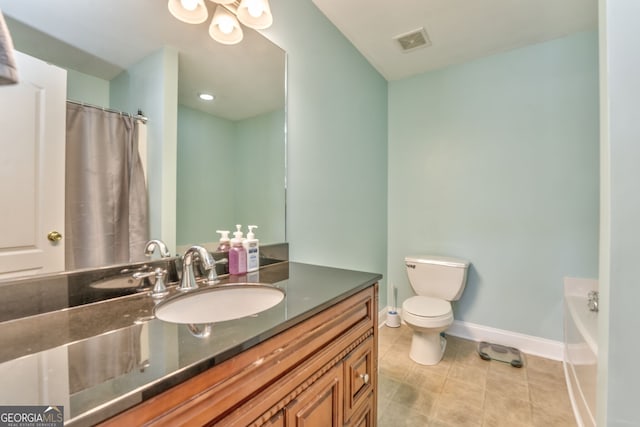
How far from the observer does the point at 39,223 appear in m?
0.76

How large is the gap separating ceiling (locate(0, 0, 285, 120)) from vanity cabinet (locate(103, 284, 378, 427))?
99cm

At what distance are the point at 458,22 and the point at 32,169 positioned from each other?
2.48m

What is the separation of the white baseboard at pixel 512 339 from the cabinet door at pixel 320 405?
6.23ft

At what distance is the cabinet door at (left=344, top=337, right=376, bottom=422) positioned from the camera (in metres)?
0.98

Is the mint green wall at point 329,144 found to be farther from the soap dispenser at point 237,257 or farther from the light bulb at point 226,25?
the soap dispenser at point 237,257

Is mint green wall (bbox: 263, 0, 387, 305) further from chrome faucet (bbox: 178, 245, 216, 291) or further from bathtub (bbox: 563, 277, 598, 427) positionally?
bathtub (bbox: 563, 277, 598, 427)

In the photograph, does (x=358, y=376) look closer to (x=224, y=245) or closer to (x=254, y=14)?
(x=224, y=245)

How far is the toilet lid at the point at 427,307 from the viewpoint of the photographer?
1.88 meters

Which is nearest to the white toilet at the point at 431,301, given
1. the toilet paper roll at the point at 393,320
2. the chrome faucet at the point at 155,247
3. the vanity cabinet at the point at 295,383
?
the toilet paper roll at the point at 393,320

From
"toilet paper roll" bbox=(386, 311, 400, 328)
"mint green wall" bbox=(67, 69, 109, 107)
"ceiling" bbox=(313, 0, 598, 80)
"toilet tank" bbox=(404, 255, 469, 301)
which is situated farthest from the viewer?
"toilet paper roll" bbox=(386, 311, 400, 328)

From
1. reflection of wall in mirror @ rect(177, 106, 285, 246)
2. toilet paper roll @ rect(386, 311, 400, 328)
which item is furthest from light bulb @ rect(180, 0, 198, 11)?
toilet paper roll @ rect(386, 311, 400, 328)

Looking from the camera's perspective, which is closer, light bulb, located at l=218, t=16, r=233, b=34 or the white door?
the white door

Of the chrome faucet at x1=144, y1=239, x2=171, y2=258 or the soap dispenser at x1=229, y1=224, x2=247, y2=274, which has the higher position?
the chrome faucet at x1=144, y1=239, x2=171, y2=258

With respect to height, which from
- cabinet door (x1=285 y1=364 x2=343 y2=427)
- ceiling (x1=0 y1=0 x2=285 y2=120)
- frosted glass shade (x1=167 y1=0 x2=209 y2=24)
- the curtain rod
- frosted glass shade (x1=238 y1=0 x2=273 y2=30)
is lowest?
cabinet door (x1=285 y1=364 x2=343 y2=427)
